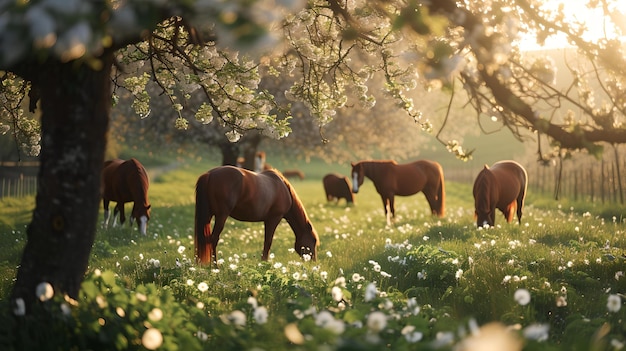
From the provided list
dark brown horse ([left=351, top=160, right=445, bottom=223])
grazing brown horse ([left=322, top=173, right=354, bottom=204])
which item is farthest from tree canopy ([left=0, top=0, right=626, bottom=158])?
grazing brown horse ([left=322, top=173, right=354, bottom=204])

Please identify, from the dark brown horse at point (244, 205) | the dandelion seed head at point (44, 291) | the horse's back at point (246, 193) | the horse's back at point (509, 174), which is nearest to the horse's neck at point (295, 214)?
the dark brown horse at point (244, 205)

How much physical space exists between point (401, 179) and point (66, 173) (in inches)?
649

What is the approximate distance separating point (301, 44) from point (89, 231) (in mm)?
4328

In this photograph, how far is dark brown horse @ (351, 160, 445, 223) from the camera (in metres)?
20.2

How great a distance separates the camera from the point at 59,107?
5.07 meters

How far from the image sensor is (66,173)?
200 inches

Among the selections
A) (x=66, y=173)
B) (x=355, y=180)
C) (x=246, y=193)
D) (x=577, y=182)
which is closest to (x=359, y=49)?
(x=66, y=173)

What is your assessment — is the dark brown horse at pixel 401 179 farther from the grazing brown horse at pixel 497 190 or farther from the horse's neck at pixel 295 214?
Result: the horse's neck at pixel 295 214

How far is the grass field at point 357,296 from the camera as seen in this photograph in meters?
3.97

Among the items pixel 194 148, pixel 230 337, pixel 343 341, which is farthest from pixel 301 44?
pixel 194 148

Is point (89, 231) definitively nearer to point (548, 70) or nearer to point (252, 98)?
point (252, 98)

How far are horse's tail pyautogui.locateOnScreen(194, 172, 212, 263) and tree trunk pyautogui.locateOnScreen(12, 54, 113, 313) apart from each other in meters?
4.72

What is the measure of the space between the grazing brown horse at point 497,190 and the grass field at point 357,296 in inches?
22.4

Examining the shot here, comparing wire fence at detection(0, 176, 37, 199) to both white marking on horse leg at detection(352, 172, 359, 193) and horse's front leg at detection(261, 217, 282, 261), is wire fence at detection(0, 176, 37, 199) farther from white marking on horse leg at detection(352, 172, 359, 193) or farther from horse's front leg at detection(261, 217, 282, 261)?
horse's front leg at detection(261, 217, 282, 261)
